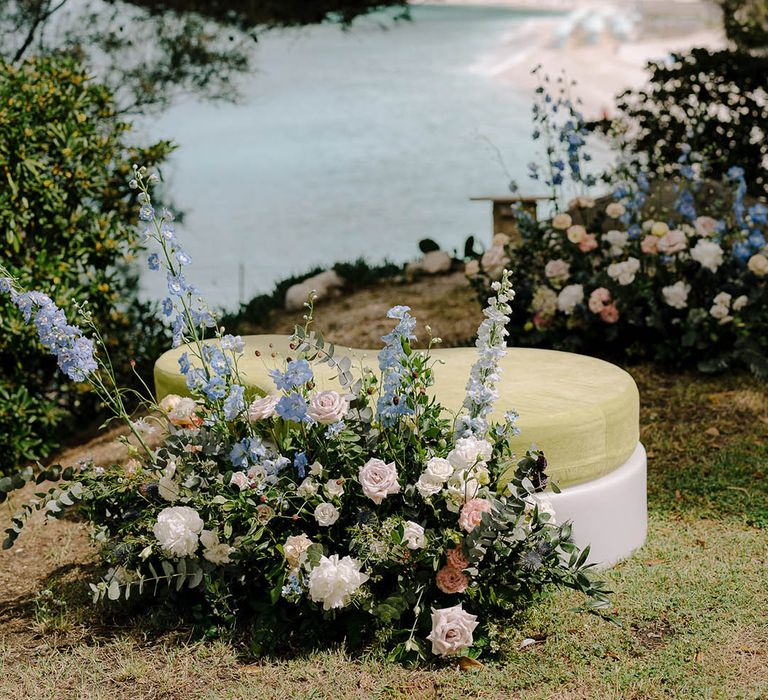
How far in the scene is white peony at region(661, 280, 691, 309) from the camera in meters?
5.84

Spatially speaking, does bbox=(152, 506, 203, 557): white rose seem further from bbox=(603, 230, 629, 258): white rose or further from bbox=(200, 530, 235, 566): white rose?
bbox=(603, 230, 629, 258): white rose

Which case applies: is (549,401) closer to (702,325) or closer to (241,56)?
(702,325)

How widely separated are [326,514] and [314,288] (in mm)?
4963

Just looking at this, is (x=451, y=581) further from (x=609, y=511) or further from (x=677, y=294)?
(x=677, y=294)

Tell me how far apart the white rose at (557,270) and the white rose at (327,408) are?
3.30 meters

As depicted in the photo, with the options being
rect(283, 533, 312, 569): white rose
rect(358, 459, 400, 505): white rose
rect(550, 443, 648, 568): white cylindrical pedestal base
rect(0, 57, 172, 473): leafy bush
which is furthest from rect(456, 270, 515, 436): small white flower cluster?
rect(0, 57, 172, 473): leafy bush

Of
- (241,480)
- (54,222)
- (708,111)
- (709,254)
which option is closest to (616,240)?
(709,254)

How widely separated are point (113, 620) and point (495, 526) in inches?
55.6

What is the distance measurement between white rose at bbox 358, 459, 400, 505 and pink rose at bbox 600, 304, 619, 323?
10.2 feet

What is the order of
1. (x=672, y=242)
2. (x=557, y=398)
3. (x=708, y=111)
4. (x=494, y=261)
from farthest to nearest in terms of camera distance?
(x=708, y=111) < (x=494, y=261) < (x=672, y=242) < (x=557, y=398)

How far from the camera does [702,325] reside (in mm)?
5914

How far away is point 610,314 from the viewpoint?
5.98 m

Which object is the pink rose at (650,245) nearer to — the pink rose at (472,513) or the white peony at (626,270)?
the white peony at (626,270)

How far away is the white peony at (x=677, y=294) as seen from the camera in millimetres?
5840
